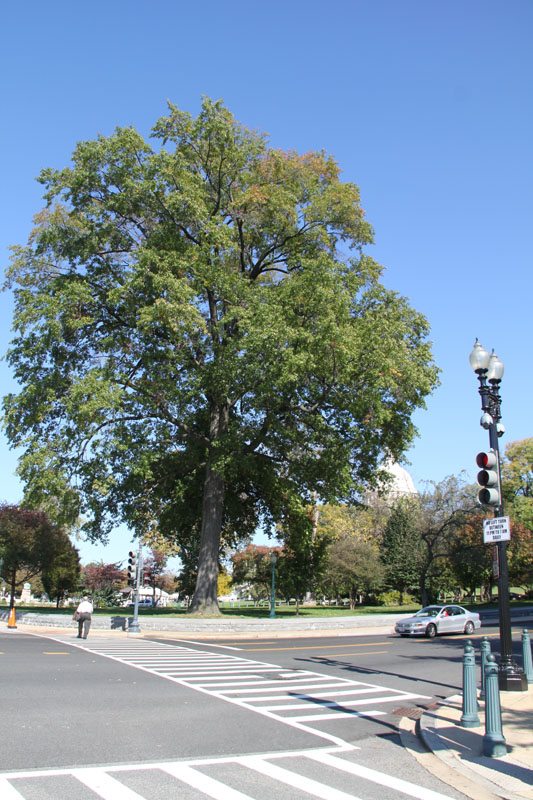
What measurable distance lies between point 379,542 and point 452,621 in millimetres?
39797

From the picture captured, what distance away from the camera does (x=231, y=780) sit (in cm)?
600

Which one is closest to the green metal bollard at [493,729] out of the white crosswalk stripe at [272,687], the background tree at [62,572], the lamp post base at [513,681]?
the white crosswalk stripe at [272,687]

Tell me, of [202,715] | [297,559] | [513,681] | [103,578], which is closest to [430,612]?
[297,559]

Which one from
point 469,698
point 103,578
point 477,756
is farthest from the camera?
point 103,578

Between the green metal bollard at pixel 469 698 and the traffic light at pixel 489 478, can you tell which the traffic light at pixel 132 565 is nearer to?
the traffic light at pixel 489 478

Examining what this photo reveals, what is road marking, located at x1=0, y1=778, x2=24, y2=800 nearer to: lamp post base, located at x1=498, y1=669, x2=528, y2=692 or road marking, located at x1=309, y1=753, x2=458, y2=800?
road marking, located at x1=309, y1=753, x2=458, y2=800

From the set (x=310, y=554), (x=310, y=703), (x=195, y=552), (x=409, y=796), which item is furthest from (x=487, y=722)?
(x=195, y=552)

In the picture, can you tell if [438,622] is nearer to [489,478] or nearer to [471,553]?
[489,478]

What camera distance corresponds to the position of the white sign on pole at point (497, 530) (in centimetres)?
1104

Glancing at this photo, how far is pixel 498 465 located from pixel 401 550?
47.1 meters

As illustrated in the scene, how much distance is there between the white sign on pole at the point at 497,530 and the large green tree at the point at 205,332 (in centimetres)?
1207

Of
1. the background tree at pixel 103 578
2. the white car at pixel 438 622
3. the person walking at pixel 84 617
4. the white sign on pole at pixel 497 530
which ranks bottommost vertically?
the background tree at pixel 103 578

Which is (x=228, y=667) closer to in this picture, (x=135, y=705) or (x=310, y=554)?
(x=135, y=705)

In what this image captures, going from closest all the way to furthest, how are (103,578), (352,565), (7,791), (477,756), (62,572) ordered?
1. (7,791)
2. (477,756)
3. (352,565)
4. (62,572)
5. (103,578)
